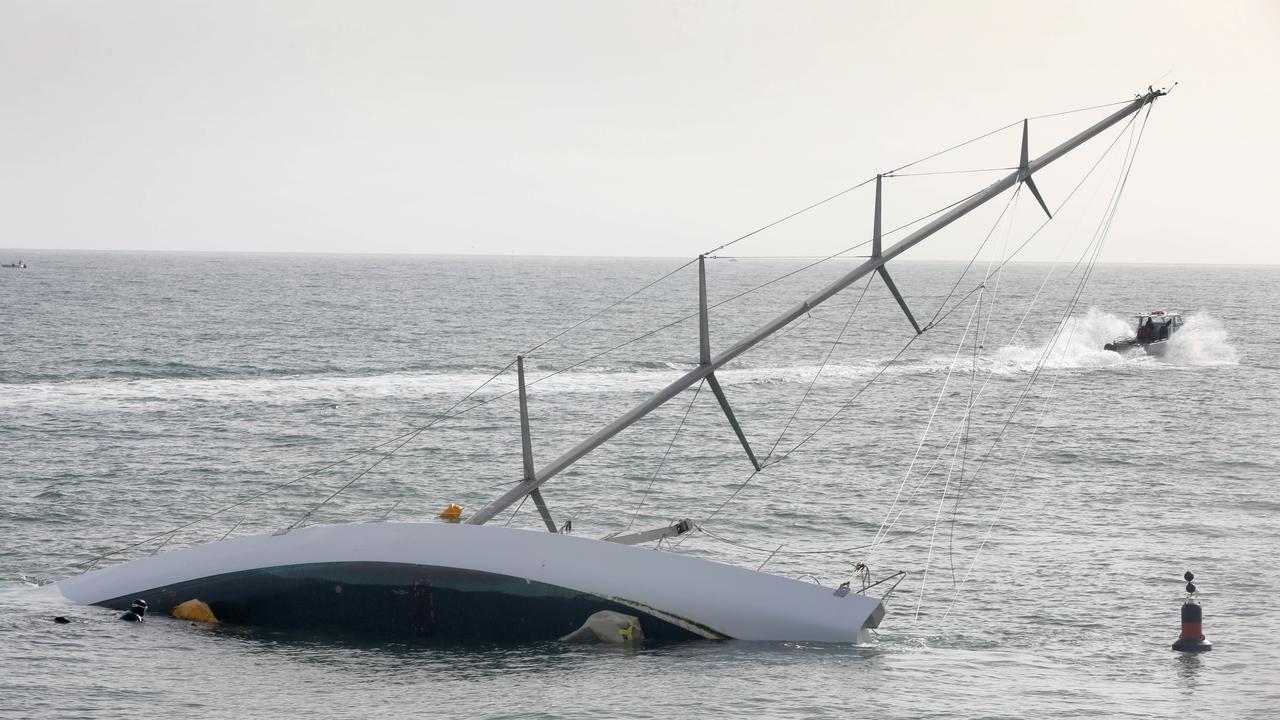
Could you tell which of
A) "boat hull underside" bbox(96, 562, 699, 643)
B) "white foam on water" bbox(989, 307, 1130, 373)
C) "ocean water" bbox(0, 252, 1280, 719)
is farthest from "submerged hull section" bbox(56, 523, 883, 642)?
"white foam on water" bbox(989, 307, 1130, 373)

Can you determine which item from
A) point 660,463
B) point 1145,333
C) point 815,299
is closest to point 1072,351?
point 1145,333

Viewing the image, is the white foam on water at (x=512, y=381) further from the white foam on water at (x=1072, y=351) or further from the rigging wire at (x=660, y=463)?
the rigging wire at (x=660, y=463)

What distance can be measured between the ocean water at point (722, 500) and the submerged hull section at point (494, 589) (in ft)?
1.44

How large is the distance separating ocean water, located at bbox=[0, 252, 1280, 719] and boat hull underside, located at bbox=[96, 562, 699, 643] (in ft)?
1.37

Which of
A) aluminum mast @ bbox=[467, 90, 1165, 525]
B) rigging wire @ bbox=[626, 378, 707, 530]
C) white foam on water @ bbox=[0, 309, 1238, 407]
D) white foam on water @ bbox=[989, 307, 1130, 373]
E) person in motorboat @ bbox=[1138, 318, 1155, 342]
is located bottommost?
rigging wire @ bbox=[626, 378, 707, 530]

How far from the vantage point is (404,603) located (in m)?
21.6

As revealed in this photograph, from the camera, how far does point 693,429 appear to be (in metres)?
54.4

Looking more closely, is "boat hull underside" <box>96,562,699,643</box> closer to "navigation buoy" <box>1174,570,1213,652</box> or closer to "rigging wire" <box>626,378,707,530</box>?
"rigging wire" <box>626,378,707,530</box>

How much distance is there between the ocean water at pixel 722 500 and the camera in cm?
1973

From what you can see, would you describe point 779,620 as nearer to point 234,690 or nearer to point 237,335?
point 234,690

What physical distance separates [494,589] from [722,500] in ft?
61.5

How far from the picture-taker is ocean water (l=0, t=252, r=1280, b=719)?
19734 millimetres

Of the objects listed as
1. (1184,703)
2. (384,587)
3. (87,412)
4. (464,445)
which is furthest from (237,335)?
(1184,703)

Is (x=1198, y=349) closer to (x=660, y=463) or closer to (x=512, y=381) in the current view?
(x=512, y=381)
